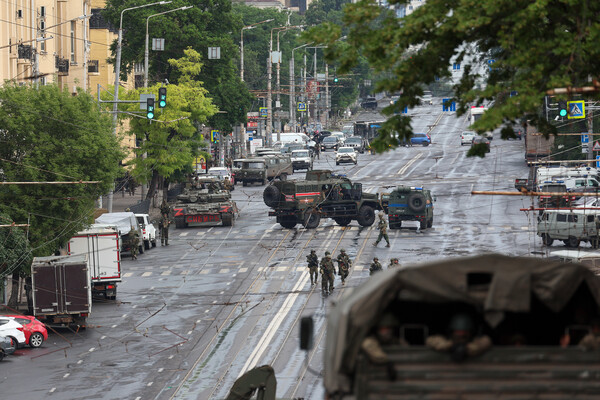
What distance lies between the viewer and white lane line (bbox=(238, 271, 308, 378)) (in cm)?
2852

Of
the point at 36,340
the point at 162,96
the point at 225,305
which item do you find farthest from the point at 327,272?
the point at 162,96

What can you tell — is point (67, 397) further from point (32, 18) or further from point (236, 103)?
point (236, 103)

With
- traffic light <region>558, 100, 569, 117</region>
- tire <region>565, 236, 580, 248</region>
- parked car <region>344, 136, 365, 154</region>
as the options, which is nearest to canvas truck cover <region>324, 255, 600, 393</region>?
traffic light <region>558, 100, 569, 117</region>

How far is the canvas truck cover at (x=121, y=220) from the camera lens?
157 feet

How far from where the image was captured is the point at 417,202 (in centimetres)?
5009

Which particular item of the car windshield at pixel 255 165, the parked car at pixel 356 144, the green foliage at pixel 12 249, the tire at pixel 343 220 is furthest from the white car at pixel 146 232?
the parked car at pixel 356 144

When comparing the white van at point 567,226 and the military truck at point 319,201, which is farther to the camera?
the military truck at point 319,201

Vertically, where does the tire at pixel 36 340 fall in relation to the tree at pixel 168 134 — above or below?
below

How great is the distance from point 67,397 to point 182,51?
5140 cm

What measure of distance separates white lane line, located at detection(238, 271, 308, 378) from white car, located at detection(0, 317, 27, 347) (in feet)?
23.4

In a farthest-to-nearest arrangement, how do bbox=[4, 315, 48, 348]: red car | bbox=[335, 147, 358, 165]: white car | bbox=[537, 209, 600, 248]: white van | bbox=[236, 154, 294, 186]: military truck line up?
bbox=[335, 147, 358, 165]: white car
bbox=[236, 154, 294, 186]: military truck
bbox=[537, 209, 600, 248]: white van
bbox=[4, 315, 48, 348]: red car

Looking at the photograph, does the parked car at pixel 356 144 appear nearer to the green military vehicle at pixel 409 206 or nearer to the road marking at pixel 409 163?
the road marking at pixel 409 163

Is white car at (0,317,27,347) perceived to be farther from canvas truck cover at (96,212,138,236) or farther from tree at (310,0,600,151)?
tree at (310,0,600,151)

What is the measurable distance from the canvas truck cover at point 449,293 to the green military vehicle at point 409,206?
39.9m
